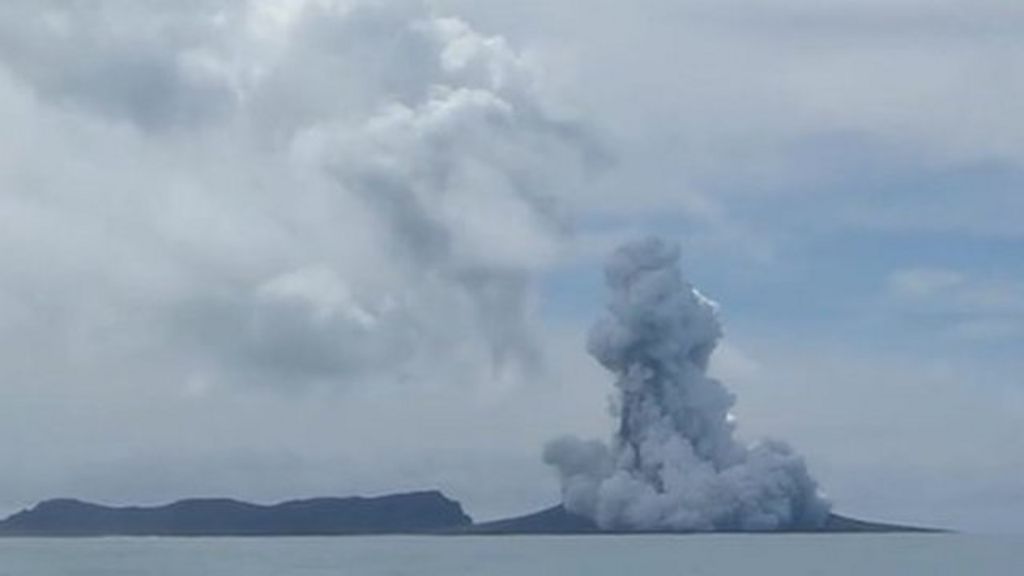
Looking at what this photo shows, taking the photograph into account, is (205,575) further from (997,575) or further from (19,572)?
(997,575)

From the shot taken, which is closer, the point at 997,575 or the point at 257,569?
the point at 997,575

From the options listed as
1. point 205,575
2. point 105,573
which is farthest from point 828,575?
point 105,573

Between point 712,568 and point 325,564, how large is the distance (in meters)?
36.6

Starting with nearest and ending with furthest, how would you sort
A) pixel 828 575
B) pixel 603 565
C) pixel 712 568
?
pixel 828 575
pixel 712 568
pixel 603 565

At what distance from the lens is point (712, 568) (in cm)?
18000

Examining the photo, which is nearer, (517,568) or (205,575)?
(205,575)

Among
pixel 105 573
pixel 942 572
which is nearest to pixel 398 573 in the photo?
pixel 105 573

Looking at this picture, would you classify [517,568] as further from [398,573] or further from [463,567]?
[398,573]

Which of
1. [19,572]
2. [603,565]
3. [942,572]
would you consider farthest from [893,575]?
[19,572]

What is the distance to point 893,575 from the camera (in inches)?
6791

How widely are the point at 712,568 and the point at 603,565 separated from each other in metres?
16.0

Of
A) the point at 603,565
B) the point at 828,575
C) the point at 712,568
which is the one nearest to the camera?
the point at 828,575

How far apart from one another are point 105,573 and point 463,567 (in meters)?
27.8

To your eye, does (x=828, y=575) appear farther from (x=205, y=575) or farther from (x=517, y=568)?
(x=205, y=575)
